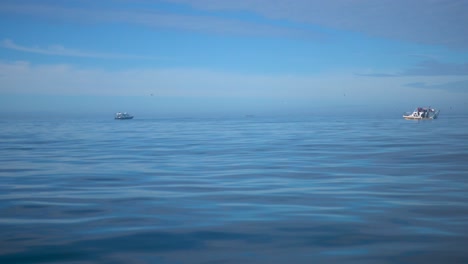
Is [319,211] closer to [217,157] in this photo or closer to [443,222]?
[443,222]

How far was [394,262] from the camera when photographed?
6.61 metres

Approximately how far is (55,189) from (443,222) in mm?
10111

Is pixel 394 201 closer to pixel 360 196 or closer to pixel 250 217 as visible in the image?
pixel 360 196

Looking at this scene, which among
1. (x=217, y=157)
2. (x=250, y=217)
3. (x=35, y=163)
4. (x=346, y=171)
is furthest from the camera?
(x=217, y=157)

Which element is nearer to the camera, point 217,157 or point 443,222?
point 443,222

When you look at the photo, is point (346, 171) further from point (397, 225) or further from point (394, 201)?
point (397, 225)

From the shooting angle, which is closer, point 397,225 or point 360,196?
point 397,225

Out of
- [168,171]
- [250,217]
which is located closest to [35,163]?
[168,171]

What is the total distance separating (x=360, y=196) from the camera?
11336mm

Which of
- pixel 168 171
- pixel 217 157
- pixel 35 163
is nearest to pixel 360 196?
pixel 168 171

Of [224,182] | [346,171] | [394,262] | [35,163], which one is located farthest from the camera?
[35,163]

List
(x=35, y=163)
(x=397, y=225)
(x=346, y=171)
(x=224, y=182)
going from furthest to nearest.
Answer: (x=35, y=163)
(x=346, y=171)
(x=224, y=182)
(x=397, y=225)

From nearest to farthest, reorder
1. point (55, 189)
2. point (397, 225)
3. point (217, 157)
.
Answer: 1. point (397, 225)
2. point (55, 189)
3. point (217, 157)

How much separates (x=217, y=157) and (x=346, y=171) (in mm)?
7282
